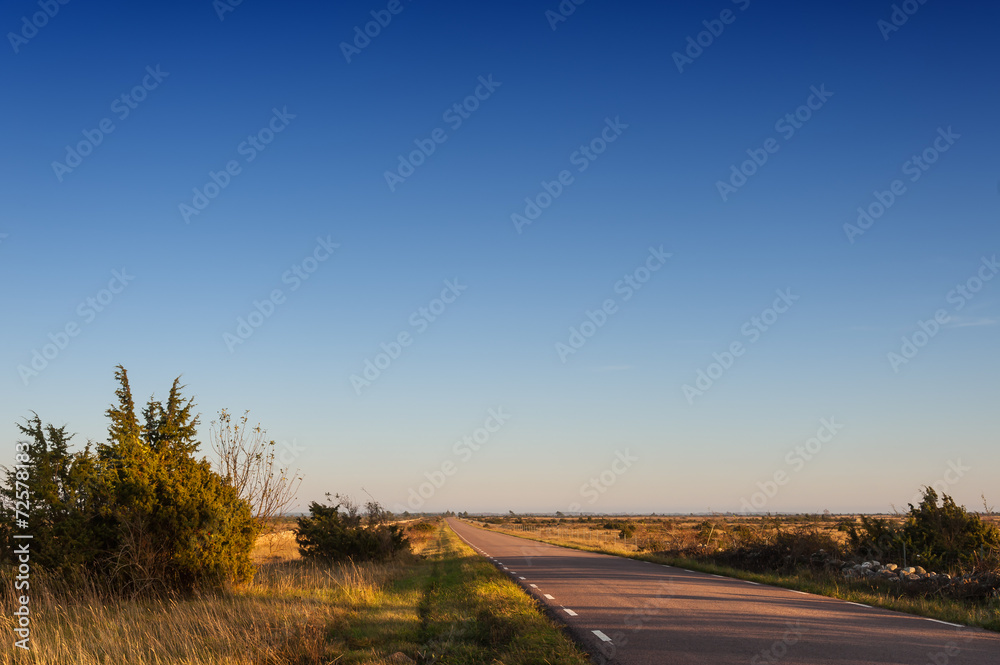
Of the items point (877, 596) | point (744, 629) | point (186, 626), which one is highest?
point (186, 626)

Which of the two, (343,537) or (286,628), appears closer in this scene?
(286,628)

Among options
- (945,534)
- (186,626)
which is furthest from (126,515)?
(945,534)

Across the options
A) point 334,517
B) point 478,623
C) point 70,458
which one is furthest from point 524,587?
point 334,517

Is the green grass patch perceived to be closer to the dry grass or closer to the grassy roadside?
the dry grass

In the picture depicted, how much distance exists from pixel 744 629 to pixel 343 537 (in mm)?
18953

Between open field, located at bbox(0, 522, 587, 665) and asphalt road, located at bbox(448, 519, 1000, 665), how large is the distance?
899 millimetres

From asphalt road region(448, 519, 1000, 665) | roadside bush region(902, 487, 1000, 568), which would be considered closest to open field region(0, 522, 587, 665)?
asphalt road region(448, 519, 1000, 665)

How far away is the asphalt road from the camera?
8250 millimetres

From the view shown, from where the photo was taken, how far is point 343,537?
2620 centimetres

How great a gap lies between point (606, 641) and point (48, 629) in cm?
834

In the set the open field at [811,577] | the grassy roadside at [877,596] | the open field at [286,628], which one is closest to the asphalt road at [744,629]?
the grassy roadside at [877,596]

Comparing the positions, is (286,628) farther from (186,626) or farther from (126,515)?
(126,515)

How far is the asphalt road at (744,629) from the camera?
825cm

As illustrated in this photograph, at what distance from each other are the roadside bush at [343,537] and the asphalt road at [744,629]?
11.1 metres
